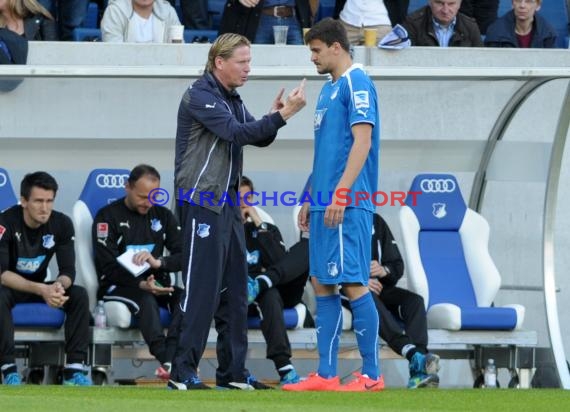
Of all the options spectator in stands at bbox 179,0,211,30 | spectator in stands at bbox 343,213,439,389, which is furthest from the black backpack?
spectator in stands at bbox 343,213,439,389

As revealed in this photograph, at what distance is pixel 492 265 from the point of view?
10.5 meters

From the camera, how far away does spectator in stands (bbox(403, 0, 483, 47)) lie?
11445mm

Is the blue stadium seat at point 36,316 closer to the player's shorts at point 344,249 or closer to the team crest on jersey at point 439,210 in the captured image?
the player's shorts at point 344,249

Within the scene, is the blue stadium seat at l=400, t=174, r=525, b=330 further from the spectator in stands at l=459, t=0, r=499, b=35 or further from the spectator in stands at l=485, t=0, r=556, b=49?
the spectator in stands at l=459, t=0, r=499, b=35

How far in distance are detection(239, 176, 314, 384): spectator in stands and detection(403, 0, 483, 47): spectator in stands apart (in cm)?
227

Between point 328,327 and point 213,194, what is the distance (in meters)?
0.95

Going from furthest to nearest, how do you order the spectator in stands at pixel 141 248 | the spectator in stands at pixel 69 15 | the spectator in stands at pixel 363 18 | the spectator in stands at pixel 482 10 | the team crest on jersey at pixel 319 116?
1. the spectator in stands at pixel 482 10
2. the spectator in stands at pixel 363 18
3. the spectator in stands at pixel 69 15
4. the spectator in stands at pixel 141 248
5. the team crest on jersey at pixel 319 116

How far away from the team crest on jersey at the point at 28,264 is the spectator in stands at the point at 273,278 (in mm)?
1444

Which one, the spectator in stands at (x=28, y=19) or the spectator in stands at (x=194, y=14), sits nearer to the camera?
the spectator in stands at (x=28, y=19)

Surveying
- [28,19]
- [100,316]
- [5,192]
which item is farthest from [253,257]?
[28,19]

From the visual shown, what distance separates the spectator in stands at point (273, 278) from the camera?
934cm

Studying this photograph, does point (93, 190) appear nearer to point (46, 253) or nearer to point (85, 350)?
point (46, 253)

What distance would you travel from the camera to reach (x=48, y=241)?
31.4 ft

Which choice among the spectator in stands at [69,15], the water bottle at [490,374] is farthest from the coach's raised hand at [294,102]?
the spectator in stands at [69,15]
